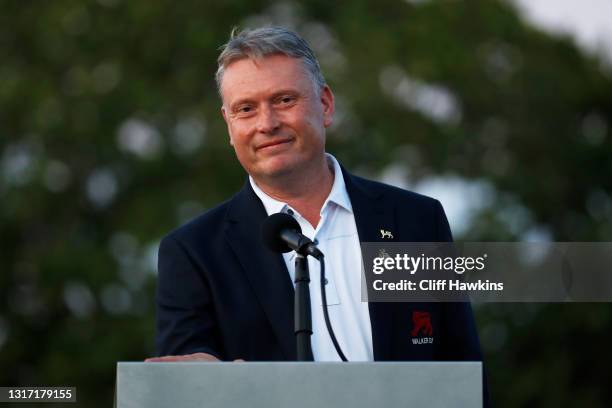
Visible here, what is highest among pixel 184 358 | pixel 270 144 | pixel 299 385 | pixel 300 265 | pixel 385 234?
pixel 270 144

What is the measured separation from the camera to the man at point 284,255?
4.32 m

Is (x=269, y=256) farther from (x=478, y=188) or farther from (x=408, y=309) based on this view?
(x=478, y=188)

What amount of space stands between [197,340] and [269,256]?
408mm

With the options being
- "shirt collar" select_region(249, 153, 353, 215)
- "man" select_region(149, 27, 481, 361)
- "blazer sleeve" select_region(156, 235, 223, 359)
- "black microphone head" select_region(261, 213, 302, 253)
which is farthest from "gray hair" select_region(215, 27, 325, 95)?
"black microphone head" select_region(261, 213, 302, 253)

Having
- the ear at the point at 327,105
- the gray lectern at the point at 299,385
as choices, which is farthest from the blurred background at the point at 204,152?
the gray lectern at the point at 299,385

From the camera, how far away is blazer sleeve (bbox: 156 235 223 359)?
4.27 metres

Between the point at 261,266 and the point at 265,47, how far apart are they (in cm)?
76

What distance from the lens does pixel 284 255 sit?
452 centimetres

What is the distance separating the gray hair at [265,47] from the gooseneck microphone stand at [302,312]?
3.26 feet

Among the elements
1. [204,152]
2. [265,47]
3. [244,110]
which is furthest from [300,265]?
[204,152]

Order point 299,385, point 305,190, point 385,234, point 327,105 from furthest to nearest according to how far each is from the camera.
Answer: point 327,105
point 305,190
point 385,234
point 299,385

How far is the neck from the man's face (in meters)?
0.06

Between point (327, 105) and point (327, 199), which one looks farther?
point (327, 105)

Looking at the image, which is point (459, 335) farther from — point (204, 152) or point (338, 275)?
point (204, 152)
